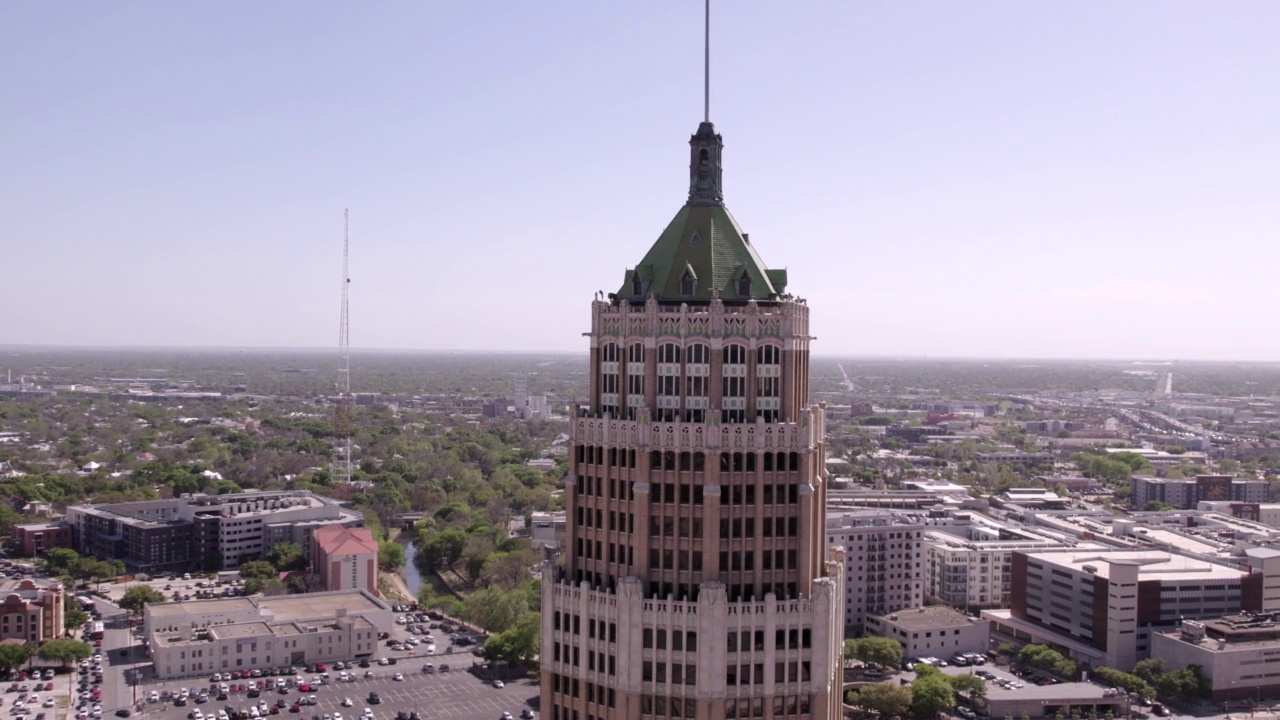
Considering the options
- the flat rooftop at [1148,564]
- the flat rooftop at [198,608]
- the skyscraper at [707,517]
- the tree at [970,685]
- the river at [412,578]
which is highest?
the skyscraper at [707,517]

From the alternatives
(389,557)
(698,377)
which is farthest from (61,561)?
(698,377)

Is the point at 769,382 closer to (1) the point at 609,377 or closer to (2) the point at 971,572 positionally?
(1) the point at 609,377

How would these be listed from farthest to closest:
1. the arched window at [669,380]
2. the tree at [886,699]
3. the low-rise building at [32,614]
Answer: the low-rise building at [32,614]
the tree at [886,699]
the arched window at [669,380]

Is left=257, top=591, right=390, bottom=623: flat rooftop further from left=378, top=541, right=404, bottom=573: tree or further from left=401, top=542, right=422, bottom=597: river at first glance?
left=378, top=541, right=404, bottom=573: tree

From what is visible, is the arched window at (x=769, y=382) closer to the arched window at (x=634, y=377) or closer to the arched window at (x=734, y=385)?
the arched window at (x=734, y=385)

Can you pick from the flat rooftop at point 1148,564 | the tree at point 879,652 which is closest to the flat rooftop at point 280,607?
the tree at point 879,652

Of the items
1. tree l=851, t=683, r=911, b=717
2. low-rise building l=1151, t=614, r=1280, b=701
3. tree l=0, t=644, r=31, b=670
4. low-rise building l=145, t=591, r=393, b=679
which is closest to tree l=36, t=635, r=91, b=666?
tree l=0, t=644, r=31, b=670

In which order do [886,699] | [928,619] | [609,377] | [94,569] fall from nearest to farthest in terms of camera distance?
[609,377] → [886,699] → [928,619] → [94,569]
